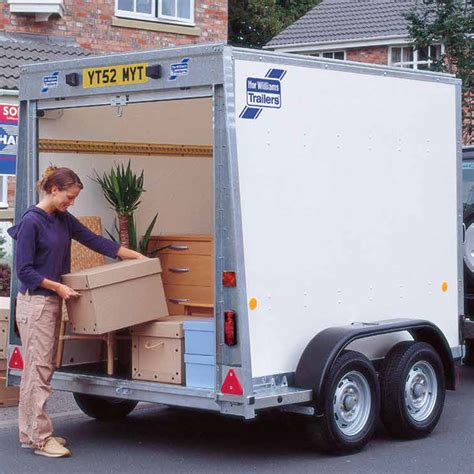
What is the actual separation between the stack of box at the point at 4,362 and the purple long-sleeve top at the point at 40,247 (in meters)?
0.98

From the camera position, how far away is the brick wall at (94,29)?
1758 centimetres

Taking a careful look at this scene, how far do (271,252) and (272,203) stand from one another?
310 millimetres

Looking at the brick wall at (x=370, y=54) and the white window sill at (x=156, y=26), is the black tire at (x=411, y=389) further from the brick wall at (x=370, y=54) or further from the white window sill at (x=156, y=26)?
the brick wall at (x=370, y=54)

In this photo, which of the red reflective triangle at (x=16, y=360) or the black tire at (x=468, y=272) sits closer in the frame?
the red reflective triangle at (x=16, y=360)

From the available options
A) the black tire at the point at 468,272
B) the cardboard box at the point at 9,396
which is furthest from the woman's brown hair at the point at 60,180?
the black tire at the point at 468,272

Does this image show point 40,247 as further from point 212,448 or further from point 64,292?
point 212,448

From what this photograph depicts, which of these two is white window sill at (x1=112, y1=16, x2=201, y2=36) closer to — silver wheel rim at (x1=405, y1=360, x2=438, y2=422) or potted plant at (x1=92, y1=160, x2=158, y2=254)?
potted plant at (x1=92, y1=160, x2=158, y2=254)

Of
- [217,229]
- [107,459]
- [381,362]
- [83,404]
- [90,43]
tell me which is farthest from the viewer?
[90,43]

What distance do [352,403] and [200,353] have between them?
43.4 inches

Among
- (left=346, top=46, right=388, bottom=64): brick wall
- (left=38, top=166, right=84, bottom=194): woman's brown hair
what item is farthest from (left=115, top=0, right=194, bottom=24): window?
(left=346, top=46, right=388, bottom=64): brick wall

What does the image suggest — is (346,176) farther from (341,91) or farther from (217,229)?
(217,229)

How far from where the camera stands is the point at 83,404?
911cm

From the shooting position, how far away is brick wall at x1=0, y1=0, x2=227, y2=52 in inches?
692

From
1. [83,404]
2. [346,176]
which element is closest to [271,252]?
[346,176]
